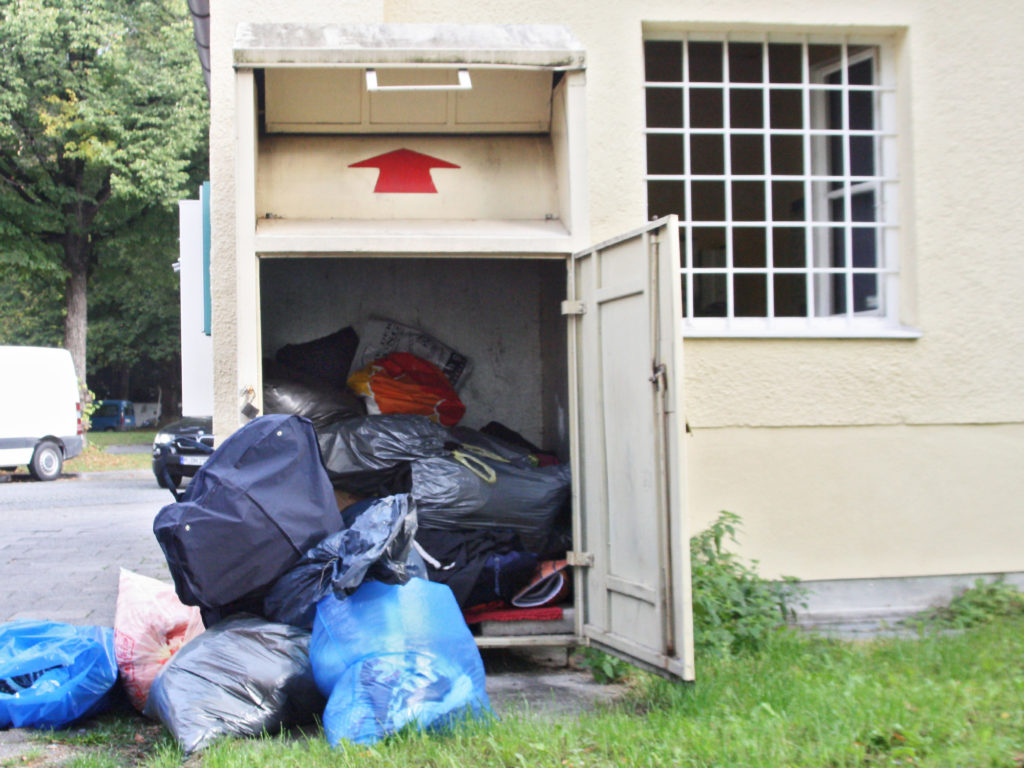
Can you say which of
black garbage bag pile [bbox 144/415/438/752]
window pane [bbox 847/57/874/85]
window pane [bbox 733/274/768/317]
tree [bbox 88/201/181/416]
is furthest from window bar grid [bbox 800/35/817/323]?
tree [bbox 88/201/181/416]

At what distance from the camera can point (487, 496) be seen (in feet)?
17.7

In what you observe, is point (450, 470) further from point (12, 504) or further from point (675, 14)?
point (12, 504)

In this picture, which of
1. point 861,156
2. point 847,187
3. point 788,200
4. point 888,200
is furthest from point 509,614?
point 788,200

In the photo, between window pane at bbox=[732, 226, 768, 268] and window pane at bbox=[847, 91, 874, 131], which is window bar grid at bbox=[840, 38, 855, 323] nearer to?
window pane at bbox=[847, 91, 874, 131]

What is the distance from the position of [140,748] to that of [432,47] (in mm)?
3440

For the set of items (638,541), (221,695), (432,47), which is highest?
(432,47)

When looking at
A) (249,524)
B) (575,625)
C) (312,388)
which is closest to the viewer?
(249,524)

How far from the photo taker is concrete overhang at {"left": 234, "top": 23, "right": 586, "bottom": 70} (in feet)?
16.1

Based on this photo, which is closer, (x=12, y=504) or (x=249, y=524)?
(x=249, y=524)

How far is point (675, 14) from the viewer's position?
6008 mm

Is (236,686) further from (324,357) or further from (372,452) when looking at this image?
(324,357)

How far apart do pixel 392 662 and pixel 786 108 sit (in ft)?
18.5

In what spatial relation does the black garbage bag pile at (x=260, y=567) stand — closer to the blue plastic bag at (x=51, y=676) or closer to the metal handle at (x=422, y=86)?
the blue plastic bag at (x=51, y=676)

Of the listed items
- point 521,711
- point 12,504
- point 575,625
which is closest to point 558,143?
point 575,625
